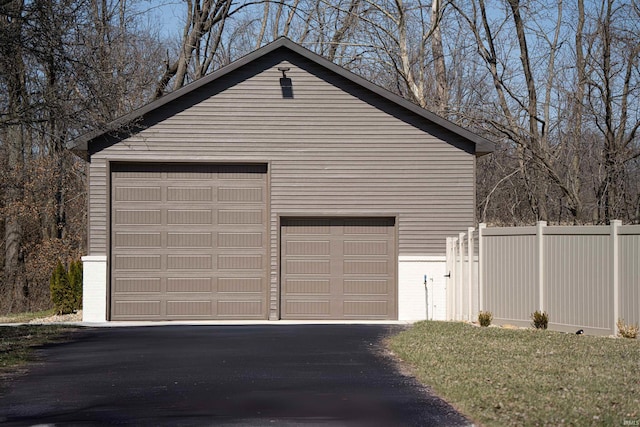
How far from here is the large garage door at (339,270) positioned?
76.6 ft

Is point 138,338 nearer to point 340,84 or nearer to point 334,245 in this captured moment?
point 334,245

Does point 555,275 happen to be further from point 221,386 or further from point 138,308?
point 138,308

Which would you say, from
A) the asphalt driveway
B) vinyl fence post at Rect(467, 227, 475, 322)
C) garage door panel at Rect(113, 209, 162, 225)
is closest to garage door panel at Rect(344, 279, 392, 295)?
vinyl fence post at Rect(467, 227, 475, 322)

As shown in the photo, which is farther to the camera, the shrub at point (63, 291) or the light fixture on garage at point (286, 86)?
the shrub at point (63, 291)

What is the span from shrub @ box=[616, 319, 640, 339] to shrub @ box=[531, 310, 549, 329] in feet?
6.01

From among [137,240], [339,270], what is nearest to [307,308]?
[339,270]

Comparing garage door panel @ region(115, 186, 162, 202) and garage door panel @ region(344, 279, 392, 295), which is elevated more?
garage door panel @ region(115, 186, 162, 202)

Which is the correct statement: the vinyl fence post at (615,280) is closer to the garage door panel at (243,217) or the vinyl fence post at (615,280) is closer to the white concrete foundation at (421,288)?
the white concrete foundation at (421,288)

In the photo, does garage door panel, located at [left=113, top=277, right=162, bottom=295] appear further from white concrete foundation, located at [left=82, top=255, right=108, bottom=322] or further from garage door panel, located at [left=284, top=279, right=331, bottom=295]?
garage door panel, located at [left=284, top=279, right=331, bottom=295]

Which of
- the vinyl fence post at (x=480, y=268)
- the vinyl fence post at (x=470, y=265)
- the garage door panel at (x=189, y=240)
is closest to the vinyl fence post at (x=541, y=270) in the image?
the vinyl fence post at (x=480, y=268)

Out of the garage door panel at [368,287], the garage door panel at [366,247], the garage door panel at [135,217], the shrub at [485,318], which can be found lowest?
the shrub at [485,318]

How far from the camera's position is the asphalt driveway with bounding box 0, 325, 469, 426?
31.3 ft

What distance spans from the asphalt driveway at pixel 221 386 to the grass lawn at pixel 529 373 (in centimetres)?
41

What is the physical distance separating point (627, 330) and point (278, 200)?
31.6 ft
